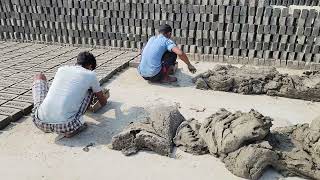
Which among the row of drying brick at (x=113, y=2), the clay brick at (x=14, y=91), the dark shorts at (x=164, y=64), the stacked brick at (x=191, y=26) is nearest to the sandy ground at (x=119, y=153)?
the dark shorts at (x=164, y=64)

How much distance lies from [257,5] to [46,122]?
4.77m

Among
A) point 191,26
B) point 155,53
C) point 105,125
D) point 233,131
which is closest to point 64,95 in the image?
point 105,125

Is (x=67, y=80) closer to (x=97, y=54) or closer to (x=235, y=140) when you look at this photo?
(x=235, y=140)

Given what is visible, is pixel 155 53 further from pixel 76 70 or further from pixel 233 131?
pixel 233 131

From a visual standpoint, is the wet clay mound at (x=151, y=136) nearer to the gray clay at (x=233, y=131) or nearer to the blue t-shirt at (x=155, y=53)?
the gray clay at (x=233, y=131)

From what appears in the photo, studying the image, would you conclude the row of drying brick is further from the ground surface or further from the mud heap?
the mud heap

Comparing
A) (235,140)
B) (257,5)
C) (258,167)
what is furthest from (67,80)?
(257,5)

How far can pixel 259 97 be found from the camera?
5410mm

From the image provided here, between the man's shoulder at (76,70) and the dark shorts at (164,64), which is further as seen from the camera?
the dark shorts at (164,64)

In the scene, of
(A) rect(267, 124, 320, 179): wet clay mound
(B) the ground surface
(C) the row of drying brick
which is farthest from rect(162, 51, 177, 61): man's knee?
(A) rect(267, 124, 320, 179): wet clay mound

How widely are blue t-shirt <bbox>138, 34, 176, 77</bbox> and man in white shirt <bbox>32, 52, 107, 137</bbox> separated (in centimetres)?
177

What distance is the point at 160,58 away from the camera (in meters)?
5.75

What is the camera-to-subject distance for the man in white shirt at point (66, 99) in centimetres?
396

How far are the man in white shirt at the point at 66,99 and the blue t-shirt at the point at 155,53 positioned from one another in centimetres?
177
